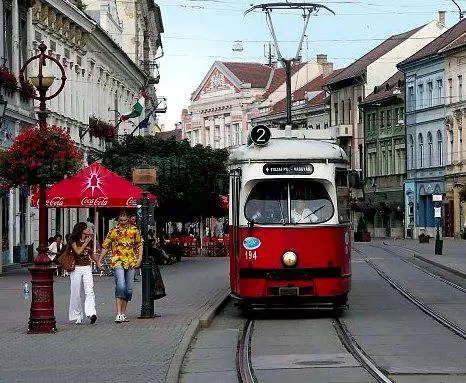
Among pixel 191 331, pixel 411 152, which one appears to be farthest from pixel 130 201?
pixel 411 152

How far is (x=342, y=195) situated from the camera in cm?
2552

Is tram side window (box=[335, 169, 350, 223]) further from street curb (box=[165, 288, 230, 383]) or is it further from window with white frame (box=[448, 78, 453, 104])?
window with white frame (box=[448, 78, 453, 104])

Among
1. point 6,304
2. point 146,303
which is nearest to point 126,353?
point 146,303

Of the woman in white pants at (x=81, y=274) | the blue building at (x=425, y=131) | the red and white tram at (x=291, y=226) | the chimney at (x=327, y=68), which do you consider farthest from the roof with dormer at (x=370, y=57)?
the woman in white pants at (x=81, y=274)

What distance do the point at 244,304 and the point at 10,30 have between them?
23.5m

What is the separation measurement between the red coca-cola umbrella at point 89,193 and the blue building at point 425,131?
56782 mm

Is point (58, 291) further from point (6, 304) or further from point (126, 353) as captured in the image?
point (126, 353)

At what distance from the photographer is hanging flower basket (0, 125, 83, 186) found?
1059 inches

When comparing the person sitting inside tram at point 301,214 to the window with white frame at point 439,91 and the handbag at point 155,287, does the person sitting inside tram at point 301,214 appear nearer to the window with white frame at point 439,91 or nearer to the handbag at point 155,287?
the handbag at point 155,287

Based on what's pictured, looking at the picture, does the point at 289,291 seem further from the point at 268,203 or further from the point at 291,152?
the point at 291,152

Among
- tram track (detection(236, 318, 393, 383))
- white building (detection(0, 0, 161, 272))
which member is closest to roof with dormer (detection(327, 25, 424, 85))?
white building (detection(0, 0, 161, 272))

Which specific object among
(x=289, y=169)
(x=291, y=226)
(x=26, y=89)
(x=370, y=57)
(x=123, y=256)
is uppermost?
(x=370, y=57)

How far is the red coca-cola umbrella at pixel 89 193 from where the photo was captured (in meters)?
40.5

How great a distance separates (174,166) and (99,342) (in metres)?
38.1
